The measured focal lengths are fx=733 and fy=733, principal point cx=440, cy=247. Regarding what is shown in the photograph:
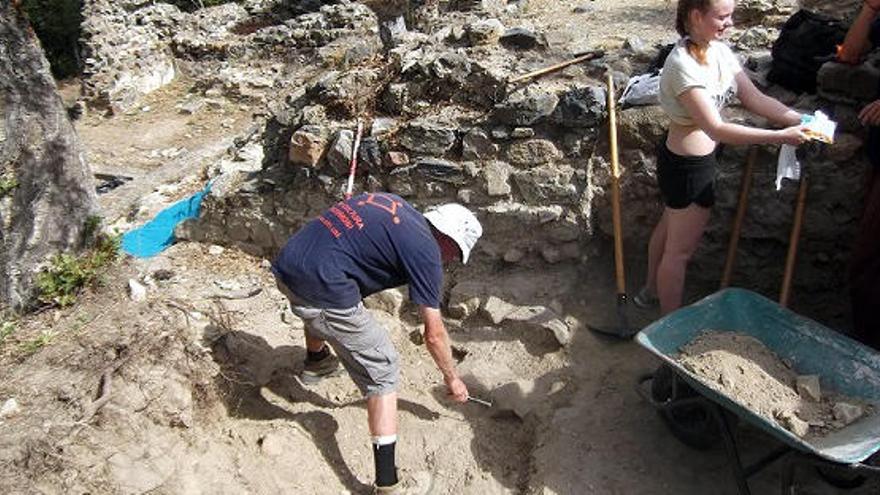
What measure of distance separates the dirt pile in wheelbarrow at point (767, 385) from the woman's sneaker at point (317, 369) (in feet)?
6.58

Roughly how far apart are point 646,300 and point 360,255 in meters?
1.82

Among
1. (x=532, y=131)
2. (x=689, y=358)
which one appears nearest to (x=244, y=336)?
(x=532, y=131)

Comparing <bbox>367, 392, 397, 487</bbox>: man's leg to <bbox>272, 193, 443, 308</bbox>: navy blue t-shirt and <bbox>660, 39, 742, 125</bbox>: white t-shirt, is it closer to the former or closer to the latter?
<bbox>272, 193, 443, 308</bbox>: navy blue t-shirt

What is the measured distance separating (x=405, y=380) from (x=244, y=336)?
105cm

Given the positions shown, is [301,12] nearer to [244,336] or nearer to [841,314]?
[244,336]

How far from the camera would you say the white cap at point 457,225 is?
3.57 meters

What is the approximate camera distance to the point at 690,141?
3.57 metres

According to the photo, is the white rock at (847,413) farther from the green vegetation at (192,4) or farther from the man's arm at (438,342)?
the green vegetation at (192,4)

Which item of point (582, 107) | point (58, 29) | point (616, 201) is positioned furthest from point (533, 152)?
point (58, 29)

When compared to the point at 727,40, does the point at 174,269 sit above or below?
below

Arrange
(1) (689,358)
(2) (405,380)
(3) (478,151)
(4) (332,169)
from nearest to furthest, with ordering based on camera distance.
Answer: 1. (1) (689,358)
2. (2) (405,380)
3. (3) (478,151)
4. (4) (332,169)

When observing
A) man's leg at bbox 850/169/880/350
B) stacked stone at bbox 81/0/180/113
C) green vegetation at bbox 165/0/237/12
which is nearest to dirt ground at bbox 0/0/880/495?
man's leg at bbox 850/169/880/350

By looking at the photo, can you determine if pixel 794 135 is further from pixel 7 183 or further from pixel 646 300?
pixel 7 183

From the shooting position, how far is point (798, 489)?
336 cm
